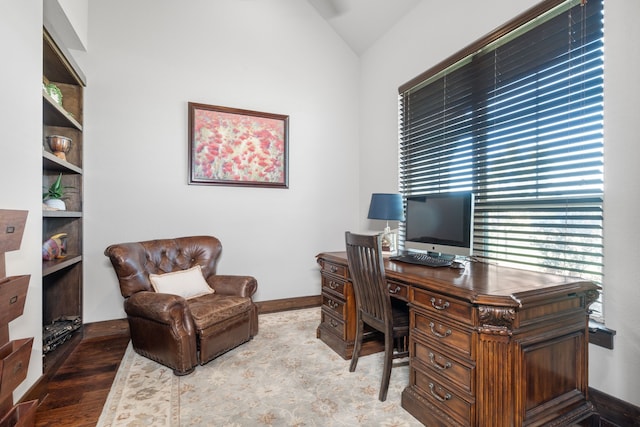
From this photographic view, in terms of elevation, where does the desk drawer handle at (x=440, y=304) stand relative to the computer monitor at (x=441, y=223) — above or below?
below

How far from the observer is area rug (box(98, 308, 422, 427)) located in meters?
1.76

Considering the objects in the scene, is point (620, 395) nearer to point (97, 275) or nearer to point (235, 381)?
point (235, 381)

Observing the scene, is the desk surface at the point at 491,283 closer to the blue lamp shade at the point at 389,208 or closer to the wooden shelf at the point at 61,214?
the blue lamp shade at the point at 389,208

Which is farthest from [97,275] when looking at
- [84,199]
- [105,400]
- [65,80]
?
[65,80]

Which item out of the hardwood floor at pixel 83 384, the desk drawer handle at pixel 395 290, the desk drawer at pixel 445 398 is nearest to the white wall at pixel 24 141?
the hardwood floor at pixel 83 384

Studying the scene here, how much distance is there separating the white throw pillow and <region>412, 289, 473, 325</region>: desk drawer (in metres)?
1.93

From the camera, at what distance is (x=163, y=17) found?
3.25m

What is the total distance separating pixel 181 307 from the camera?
89.2 inches

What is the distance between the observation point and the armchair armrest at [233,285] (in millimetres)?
2854

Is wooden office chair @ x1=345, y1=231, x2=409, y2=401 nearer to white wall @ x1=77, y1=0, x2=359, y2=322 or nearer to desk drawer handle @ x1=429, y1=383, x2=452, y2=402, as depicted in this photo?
desk drawer handle @ x1=429, y1=383, x2=452, y2=402

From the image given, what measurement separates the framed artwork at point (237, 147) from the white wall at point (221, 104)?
11 cm

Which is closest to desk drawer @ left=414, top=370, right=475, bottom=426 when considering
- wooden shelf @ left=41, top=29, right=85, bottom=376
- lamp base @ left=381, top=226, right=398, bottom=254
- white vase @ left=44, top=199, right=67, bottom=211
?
lamp base @ left=381, top=226, right=398, bottom=254

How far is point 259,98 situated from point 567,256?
3.29m

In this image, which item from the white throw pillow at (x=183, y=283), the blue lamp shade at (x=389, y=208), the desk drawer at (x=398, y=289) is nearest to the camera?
the desk drawer at (x=398, y=289)
